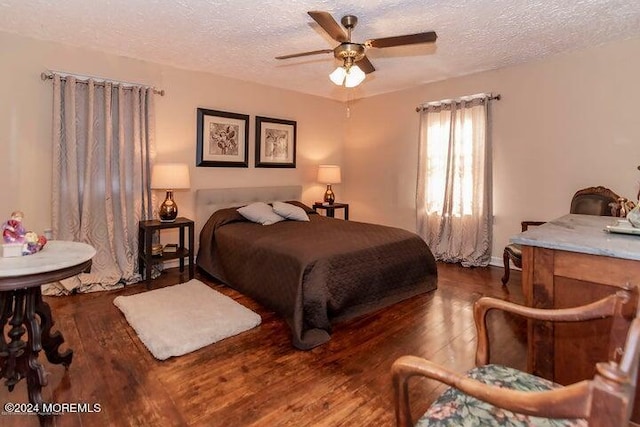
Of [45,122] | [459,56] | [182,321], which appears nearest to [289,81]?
[459,56]

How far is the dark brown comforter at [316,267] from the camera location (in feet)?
8.08

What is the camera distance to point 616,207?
281 cm

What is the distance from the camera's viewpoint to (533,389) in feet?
3.65

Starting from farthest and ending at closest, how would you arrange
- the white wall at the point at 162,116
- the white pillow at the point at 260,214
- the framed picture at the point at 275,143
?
the framed picture at the point at 275,143
the white pillow at the point at 260,214
the white wall at the point at 162,116

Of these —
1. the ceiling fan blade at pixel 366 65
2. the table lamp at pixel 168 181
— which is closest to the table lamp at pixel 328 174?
the table lamp at pixel 168 181

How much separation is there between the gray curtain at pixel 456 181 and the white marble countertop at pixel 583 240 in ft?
7.84

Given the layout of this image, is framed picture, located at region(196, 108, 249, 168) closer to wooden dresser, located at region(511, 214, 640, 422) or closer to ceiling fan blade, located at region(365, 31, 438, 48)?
ceiling fan blade, located at region(365, 31, 438, 48)

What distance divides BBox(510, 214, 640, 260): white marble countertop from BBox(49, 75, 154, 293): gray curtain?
11.9 ft

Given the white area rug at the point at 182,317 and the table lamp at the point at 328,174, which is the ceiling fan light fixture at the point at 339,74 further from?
the table lamp at the point at 328,174

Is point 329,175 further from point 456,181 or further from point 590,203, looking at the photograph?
point 590,203

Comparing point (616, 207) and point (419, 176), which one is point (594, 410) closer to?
point (616, 207)

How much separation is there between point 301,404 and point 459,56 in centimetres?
370

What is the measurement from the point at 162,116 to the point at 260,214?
5.28ft

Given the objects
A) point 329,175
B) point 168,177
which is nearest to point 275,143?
point 329,175
